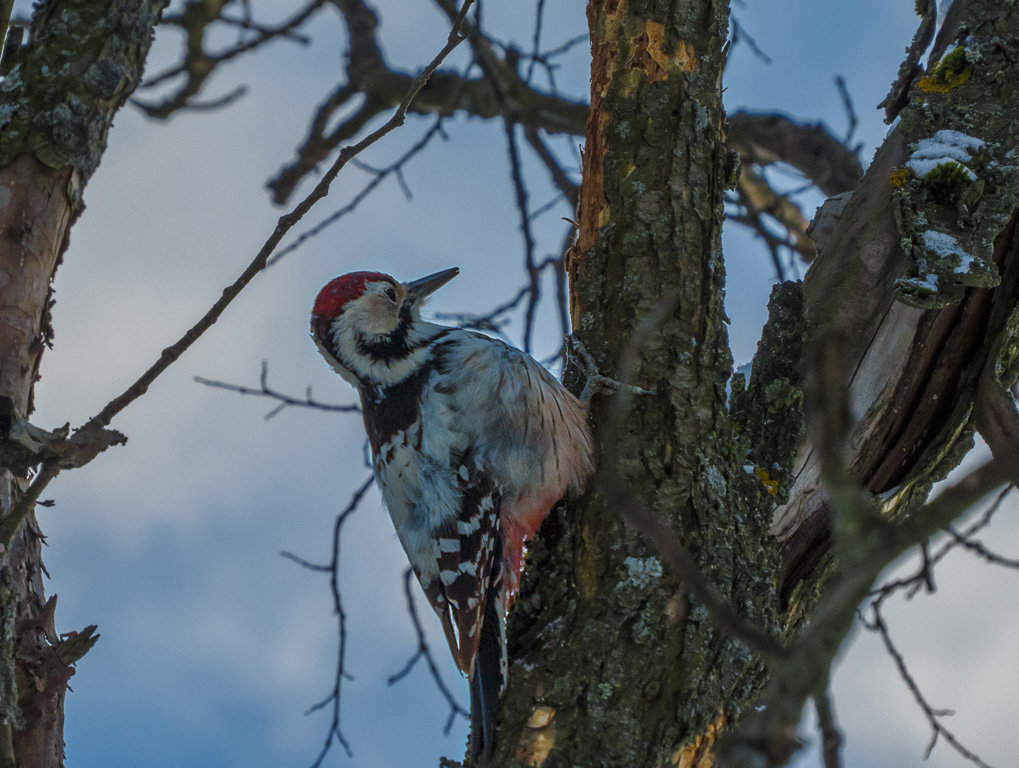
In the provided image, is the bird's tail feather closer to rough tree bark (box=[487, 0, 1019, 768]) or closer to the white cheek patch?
rough tree bark (box=[487, 0, 1019, 768])

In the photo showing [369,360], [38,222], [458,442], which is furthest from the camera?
[369,360]

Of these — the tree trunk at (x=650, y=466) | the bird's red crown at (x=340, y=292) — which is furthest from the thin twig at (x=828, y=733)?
the bird's red crown at (x=340, y=292)

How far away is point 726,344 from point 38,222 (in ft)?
5.49

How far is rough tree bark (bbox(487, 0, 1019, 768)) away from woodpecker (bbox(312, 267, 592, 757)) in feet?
0.58

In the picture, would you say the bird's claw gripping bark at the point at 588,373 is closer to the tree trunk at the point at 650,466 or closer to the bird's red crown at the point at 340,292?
the tree trunk at the point at 650,466

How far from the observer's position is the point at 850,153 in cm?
496

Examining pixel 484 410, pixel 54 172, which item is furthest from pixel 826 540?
pixel 54 172

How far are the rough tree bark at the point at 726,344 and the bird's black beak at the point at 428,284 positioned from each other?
0.80 m

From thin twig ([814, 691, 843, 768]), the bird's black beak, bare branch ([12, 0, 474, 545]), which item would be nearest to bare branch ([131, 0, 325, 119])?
the bird's black beak

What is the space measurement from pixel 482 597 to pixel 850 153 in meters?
3.52

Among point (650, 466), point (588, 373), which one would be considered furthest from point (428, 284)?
point (650, 466)

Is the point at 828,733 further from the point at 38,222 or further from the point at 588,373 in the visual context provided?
the point at 38,222

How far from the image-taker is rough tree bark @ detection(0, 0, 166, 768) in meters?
1.88

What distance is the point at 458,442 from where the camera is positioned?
285 centimetres
